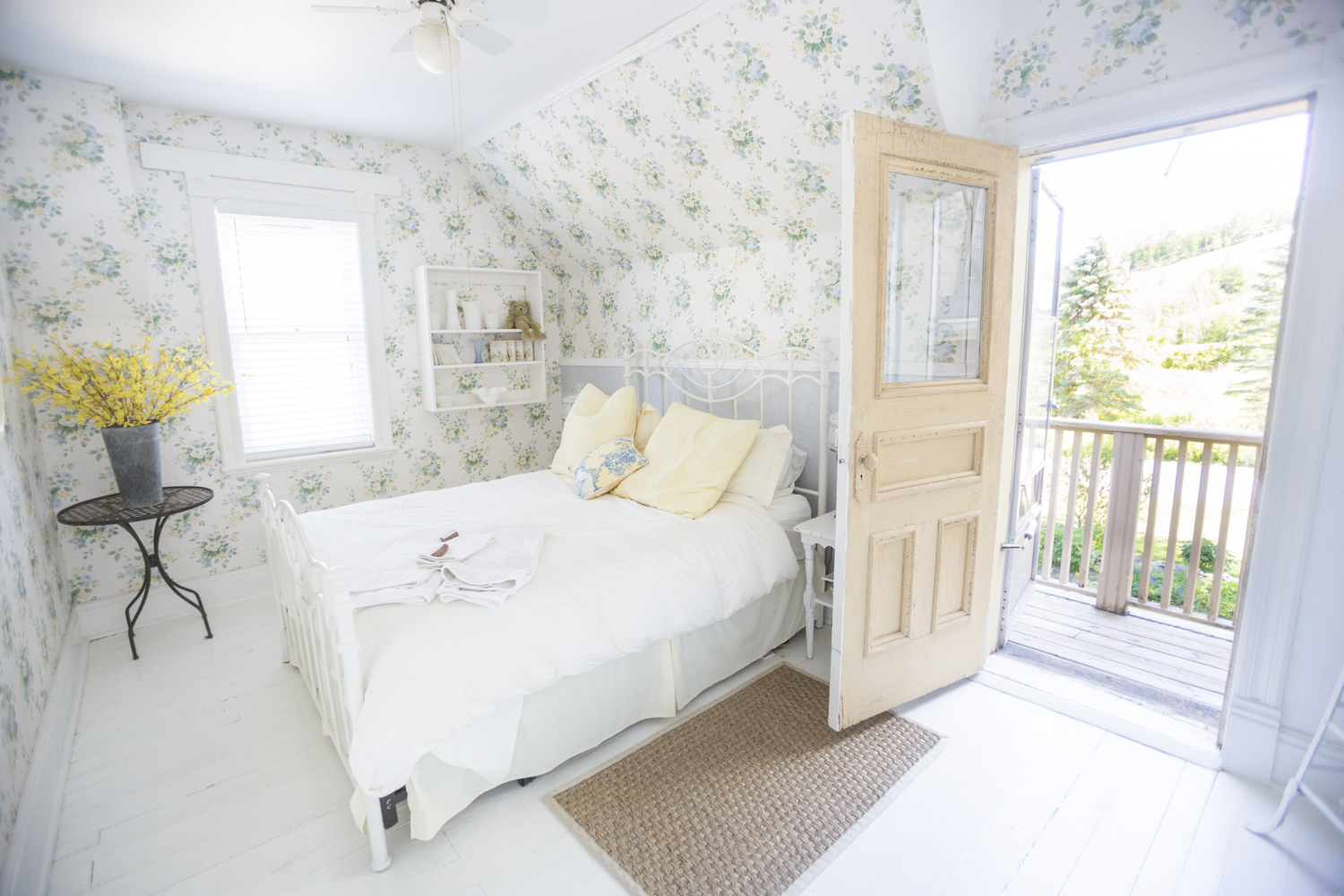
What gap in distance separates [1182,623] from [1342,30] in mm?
2530

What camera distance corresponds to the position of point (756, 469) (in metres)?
2.78

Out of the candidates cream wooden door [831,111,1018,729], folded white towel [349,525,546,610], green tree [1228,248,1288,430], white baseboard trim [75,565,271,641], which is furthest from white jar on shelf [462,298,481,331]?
green tree [1228,248,1288,430]

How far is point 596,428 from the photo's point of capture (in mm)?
3307

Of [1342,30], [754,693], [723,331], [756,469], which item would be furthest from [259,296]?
[1342,30]

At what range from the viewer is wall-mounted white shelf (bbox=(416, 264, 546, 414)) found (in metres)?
3.81

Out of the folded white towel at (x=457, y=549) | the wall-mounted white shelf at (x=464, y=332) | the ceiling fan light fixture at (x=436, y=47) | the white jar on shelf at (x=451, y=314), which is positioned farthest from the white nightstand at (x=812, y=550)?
the white jar on shelf at (x=451, y=314)

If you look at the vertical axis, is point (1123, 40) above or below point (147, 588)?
above

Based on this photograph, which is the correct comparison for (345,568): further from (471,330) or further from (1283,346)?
(471,330)

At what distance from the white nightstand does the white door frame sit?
128 cm

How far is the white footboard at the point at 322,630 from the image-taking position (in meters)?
1.51

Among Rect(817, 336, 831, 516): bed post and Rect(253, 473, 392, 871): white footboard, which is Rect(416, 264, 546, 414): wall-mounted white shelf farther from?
Rect(817, 336, 831, 516): bed post

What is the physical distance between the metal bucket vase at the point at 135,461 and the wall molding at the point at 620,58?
7.32ft

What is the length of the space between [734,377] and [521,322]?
162cm

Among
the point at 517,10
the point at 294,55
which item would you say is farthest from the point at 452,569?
the point at 294,55
